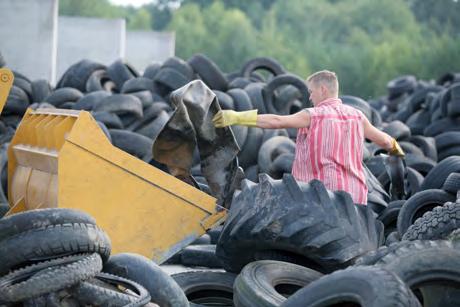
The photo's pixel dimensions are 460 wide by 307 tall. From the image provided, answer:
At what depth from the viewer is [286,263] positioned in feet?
18.1

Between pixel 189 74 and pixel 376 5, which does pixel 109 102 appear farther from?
pixel 376 5

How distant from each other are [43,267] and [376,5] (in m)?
70.6

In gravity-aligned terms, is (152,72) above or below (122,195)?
below

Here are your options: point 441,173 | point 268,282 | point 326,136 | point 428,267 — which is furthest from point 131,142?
point 428,267

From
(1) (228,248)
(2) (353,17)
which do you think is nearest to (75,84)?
(1) (228,248)

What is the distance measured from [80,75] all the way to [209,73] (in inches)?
82.3

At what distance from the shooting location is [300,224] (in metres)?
5.51

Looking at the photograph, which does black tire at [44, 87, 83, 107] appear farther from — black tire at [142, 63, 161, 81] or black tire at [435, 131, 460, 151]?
black tire at [435, 131, 460, 151]

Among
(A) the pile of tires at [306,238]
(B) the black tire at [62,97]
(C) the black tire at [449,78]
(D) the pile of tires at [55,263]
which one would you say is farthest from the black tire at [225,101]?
(C) the black tire at [449,78]

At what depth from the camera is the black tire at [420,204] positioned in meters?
7.03

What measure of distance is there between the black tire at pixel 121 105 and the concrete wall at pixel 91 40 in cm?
1397

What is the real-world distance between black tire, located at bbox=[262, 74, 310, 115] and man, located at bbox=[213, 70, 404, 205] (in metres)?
5.35

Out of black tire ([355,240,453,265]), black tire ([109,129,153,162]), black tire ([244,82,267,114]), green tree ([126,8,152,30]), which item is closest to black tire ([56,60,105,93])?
black tire ([244,82,267,114])

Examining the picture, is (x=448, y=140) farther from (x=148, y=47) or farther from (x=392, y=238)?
(x=148, y=47)
